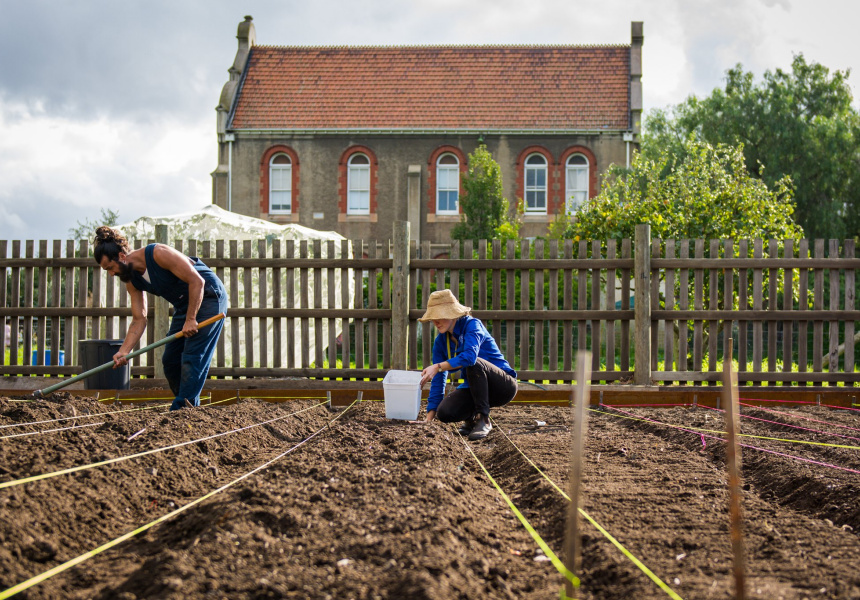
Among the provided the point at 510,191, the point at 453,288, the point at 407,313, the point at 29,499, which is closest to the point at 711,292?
the point at 453,288

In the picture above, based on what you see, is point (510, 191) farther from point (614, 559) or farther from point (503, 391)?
point (614, 559)

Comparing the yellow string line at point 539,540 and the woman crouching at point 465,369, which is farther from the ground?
the woman crouching at point 465,369

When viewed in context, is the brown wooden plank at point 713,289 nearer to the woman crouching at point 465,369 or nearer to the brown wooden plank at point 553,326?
the brown wooden plank at point 553,326

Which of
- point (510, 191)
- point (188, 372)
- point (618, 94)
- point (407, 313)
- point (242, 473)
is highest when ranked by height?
point (618, 94)

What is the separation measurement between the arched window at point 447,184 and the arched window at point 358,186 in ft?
7.22

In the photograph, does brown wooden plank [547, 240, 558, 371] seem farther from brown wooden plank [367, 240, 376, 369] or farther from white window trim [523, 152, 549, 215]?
white window trim [523, 152, 549, 215]

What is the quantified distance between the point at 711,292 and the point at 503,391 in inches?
124

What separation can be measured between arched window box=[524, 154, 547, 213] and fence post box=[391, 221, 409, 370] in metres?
15.5

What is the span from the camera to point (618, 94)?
2256cm

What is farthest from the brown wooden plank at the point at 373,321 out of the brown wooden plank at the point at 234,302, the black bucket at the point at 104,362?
the black bucket at the point at 104,362

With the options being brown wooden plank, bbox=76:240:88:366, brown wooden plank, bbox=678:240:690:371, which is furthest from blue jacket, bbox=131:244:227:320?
brown wooden plank, bbox=678:240:690:371

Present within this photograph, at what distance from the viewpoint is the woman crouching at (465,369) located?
219 inches

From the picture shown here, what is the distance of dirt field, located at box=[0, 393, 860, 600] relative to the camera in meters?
2.48

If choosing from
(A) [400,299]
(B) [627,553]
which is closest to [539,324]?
(A) [400,299]
